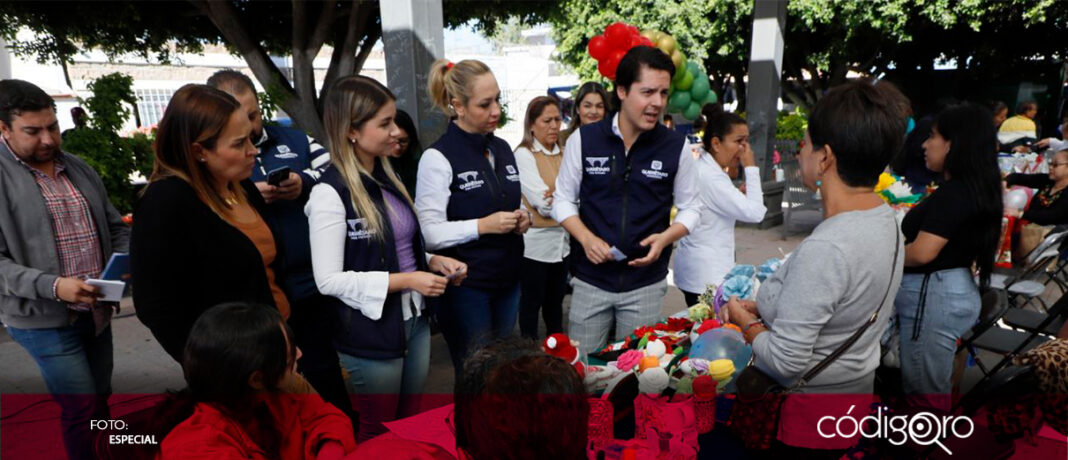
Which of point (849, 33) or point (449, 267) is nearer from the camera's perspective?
point (449, 267)

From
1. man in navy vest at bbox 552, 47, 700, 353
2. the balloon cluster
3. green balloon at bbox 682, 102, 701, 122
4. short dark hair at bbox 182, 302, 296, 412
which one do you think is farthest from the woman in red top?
green balloon at bbox 682, 102, 701, 122

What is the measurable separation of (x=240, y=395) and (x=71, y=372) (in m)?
1.37

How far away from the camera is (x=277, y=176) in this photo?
2.22m

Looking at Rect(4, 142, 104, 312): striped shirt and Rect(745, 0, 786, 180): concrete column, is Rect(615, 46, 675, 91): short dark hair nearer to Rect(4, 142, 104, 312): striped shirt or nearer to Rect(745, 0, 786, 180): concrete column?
Rect(4, 142, 104, 312): striped shirt

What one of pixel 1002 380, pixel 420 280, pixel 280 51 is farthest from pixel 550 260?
pixel 280 51

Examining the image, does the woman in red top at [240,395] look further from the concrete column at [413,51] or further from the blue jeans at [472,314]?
the concrete column at [413,51]

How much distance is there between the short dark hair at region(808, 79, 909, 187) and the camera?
1432 mm

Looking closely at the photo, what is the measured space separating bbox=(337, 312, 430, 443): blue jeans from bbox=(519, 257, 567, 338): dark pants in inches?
56.5

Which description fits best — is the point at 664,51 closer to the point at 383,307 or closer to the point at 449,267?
the point at 449,267

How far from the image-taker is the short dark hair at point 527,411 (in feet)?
3.53

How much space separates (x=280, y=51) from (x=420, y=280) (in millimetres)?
11506

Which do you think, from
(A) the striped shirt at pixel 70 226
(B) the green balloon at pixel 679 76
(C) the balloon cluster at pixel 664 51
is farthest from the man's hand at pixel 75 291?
(B) the green balloon at pixel 679 76

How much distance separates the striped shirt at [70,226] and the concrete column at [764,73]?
24.6 ft

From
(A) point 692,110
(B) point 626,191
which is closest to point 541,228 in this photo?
(B) point 626,191
